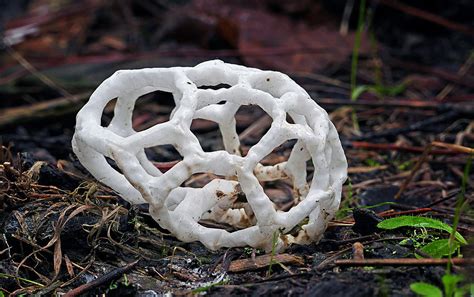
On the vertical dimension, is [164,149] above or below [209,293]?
below

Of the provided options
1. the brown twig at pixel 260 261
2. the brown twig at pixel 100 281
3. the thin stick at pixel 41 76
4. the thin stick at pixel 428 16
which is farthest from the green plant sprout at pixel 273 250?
the thin stick at pixel 428 16

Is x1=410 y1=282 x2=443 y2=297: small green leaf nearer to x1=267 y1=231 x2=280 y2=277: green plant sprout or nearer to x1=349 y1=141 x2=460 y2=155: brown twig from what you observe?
x1=267 y1=231 x2=280 y2=277: green plant sprout

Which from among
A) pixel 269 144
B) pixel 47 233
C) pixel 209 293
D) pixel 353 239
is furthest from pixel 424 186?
pixel 47 233

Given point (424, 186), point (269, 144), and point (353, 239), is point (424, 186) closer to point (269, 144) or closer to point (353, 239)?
point (353, 239)

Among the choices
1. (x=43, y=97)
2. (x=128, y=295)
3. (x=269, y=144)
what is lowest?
(x=43, y=97)

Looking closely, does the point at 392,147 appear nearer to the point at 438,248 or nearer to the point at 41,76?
the point at 438,248

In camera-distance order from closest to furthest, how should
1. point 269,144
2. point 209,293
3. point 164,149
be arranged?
point 209,293 < point 269,144 < point 164,149

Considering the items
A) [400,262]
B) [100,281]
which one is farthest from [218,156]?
[400,262]

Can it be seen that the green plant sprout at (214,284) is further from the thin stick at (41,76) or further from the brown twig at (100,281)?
the thin stick at (41,76)
